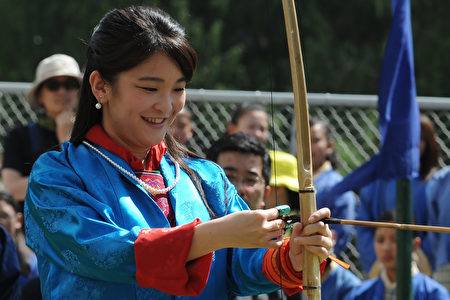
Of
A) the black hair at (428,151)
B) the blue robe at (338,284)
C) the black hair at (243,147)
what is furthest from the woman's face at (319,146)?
the black hair at (243,147)

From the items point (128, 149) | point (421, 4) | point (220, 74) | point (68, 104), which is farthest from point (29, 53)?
point (128, 149)

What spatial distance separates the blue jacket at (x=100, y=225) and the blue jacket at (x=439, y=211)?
228 cm

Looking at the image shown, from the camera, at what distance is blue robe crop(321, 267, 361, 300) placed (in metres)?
4.38

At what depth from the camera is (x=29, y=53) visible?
40.8ft

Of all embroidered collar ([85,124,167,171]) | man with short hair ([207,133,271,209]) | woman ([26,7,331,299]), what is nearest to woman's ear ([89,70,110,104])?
woman ([26,7,331,299])

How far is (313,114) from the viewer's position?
16.8ft

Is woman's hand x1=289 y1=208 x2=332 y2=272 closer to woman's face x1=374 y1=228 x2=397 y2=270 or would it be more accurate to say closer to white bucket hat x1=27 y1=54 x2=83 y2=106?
woman's face x1=374 y1=228 x2=397 y2=270

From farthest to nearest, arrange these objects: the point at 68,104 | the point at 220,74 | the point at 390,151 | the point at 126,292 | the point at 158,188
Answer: the point at 220,74, the point at 68,104, the point at 390,151, the point at 158,188, the point at 126,292

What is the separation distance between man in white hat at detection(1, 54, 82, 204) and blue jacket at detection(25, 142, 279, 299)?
1942mm

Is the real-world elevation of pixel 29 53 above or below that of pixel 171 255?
above

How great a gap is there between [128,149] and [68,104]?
6.96 ft

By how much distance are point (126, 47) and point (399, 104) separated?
70.8 inches

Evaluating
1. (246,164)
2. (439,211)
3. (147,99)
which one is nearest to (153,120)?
(147,99)

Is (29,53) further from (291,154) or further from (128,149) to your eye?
(128,149)
